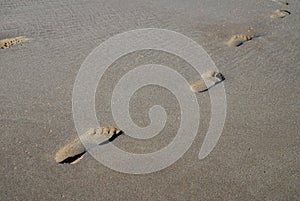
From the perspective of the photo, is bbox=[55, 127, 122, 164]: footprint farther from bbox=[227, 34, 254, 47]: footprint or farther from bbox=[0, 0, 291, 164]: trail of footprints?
bbox=[227, 34, 254, 47]: footprint

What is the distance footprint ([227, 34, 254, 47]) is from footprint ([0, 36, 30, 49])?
217 centimetres

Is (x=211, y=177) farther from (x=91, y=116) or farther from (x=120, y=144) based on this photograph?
(x=91, y=116)

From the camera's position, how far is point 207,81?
314cm

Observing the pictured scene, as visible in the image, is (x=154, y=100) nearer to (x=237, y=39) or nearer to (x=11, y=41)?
(x=237, y=39)

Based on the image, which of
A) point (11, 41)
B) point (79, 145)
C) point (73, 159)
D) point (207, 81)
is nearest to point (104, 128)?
point (79, 145)

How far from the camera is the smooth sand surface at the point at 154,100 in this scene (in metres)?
2.20

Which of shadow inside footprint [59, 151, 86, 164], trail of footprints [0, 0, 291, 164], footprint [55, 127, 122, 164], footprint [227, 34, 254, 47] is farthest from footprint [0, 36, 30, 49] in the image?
footprint [227, 34, 254, 47]

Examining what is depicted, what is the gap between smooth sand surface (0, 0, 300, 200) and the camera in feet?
7.23

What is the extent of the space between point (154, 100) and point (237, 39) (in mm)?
1430

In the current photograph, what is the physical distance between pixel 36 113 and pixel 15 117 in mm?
155

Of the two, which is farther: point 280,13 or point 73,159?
point 280,13

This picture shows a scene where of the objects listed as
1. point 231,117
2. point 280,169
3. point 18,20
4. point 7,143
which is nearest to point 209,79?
point 231,117

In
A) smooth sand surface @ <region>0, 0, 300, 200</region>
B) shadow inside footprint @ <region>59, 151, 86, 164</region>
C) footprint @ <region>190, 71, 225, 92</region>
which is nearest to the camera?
smooth sand surface @ <region>0, 0, 300, 200</region>

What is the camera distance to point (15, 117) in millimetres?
2674
